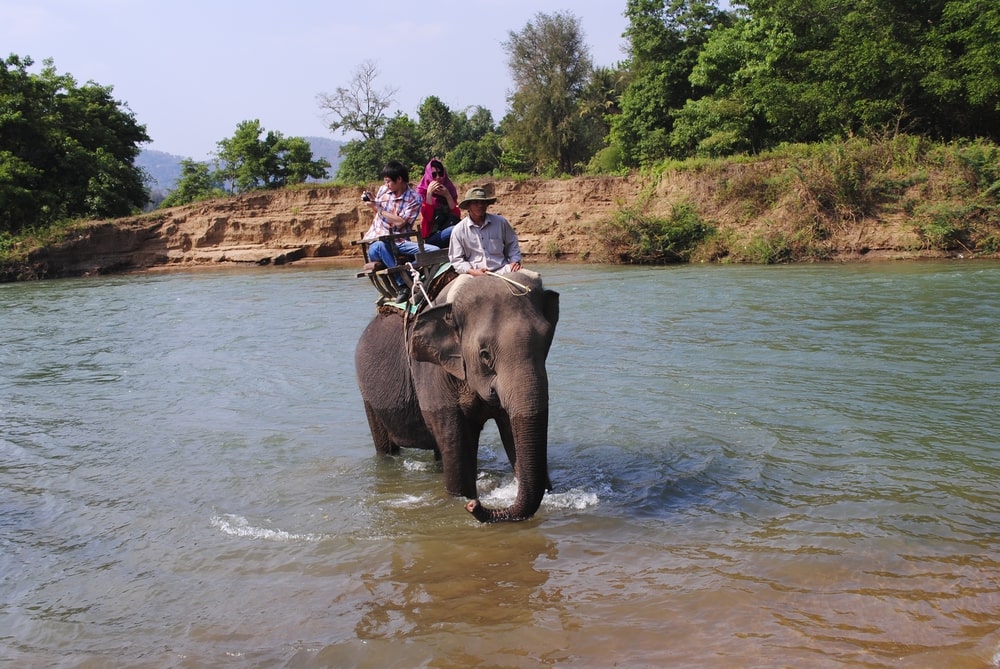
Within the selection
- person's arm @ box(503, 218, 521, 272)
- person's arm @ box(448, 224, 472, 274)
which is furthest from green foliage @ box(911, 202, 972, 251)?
person's arm @ box(448, 224, 472, 274)

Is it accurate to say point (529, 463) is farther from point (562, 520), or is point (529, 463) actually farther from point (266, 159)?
point (266, 159)

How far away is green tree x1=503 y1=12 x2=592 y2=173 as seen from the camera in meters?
46.1

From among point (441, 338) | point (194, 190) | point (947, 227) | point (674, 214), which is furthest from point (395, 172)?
point (194, 190)

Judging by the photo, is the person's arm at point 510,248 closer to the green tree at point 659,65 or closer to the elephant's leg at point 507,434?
the elephant's leg at point 507,434

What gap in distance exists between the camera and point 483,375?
210 inches

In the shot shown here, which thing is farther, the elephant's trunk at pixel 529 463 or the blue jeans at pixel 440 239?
the blue jeans at pixel 440 239

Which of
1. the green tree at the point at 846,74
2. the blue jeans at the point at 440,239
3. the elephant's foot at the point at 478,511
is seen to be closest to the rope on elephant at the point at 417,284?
the blue jeans at the point at 440,239

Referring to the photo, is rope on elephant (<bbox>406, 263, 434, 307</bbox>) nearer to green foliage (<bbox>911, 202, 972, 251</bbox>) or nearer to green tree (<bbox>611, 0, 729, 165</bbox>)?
green foliage (<bbox>911, 202, 972, 251</bbox>)

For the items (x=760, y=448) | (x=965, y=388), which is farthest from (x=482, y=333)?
(x=965, y=388)

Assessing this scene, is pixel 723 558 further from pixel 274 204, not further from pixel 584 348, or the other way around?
pixel 274 204

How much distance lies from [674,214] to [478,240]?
24.7 meters

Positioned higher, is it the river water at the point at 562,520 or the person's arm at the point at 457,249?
the person's arm at the point at 457,249

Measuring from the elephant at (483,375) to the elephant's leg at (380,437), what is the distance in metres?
0.84

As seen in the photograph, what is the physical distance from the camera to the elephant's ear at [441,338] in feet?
18.2
